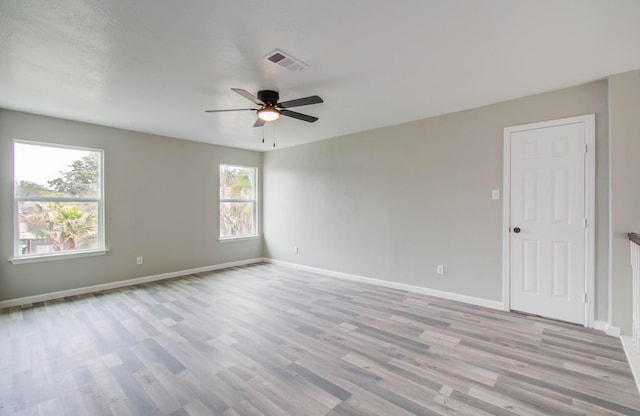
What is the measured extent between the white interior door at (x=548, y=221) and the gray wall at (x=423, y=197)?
5.5 inches

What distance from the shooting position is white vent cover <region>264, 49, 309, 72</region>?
235cm

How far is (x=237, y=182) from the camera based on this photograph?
633cm

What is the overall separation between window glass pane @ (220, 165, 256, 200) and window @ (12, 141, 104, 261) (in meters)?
2.12

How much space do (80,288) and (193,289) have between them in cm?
162

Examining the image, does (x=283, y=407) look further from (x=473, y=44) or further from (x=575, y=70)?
(x=575, y=70)

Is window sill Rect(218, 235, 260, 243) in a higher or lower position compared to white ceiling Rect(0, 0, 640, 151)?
lower

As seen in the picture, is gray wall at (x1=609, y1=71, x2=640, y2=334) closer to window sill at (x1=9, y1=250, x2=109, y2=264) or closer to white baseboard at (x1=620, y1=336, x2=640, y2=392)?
white baseboard at (x1=620, y1=336, x2=640, y2=392)

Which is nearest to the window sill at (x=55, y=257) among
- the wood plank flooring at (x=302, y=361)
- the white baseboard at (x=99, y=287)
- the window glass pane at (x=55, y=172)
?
the white baseboard at (x=99, y=287)

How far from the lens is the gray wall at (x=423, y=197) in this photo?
3287 millimetres

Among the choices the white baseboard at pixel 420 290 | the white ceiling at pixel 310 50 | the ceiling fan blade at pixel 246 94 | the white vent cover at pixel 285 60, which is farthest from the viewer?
the white baseboard at pixel 420 290

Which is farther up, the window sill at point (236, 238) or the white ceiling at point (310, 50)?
the white ceiling at point (310, 50)

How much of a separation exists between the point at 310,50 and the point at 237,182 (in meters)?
4.44

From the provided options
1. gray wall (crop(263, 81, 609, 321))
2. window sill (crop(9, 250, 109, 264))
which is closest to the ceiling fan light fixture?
gray wall (crop(263, 81, 609, 321))

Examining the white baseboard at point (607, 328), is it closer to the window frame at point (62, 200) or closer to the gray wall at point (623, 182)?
the gray wall at point (623, 182)
